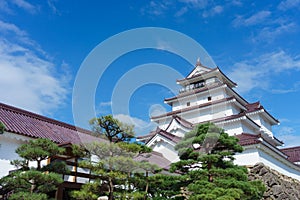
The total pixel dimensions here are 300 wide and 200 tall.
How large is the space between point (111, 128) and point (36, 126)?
422cm

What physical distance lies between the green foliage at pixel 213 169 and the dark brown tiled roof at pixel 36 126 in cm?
360

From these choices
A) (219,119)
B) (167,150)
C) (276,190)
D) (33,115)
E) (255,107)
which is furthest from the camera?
(255,107)

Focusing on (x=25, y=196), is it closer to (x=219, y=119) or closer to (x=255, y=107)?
(x=219, y=119)

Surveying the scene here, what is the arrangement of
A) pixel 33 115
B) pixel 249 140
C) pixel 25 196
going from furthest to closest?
pixel 249 140, pixel 33 115, pixel 25 196

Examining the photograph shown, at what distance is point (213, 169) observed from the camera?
8.45m

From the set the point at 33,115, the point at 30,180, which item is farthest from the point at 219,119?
the point at 30,180

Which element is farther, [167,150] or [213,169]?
[167,150]

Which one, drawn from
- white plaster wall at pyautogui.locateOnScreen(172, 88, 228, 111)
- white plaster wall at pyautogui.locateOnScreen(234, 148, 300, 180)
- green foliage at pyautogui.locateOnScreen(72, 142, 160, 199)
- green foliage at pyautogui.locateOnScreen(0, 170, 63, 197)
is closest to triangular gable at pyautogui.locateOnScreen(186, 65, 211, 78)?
white plaster wall at pyautogui.locateOnScreen(172, 88, 228, 111)

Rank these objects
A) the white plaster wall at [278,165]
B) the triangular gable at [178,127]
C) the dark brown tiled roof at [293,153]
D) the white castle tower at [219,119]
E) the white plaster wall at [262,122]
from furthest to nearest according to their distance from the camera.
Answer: the dark brown tiled roof at [293,153] < the white plaster wall at [262,122] < the triangular gable at [178,127] < the white castle tower at [219,119] < the white plaster wall at [278,165]

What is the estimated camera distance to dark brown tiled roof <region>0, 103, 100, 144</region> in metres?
8.81

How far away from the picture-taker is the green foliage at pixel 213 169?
25.1 feet

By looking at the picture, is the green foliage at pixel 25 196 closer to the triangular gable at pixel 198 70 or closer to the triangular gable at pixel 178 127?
the triangular gable at pixel 178 127

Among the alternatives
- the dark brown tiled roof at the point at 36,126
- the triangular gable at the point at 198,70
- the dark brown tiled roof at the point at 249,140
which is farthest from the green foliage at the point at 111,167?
the triangular gable at the point at 198,70

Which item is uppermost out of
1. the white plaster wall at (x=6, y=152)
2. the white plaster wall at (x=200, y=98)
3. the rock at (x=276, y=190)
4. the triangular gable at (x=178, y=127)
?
the white plaster wall at (x=200, y=98)
